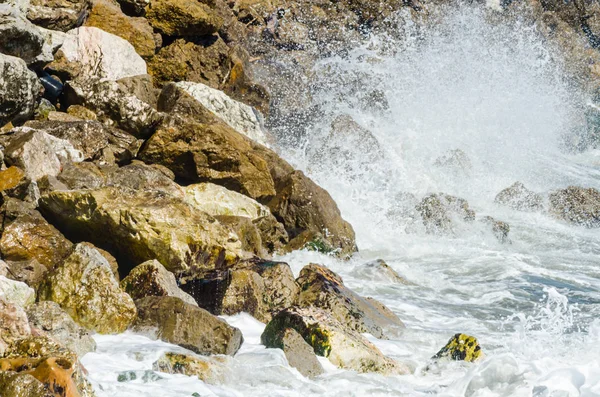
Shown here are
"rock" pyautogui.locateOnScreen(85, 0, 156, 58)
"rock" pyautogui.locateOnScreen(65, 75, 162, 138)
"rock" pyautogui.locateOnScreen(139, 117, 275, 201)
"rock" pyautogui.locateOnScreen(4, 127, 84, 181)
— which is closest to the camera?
"rock" pyautogui.locateOnScreen(4, 127, 84, 181)

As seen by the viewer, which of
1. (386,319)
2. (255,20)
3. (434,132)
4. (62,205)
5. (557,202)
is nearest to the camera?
(62,205)

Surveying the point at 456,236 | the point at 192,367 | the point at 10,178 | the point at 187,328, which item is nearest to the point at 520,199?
the point at 456,236

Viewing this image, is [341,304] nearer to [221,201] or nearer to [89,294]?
[89,294]

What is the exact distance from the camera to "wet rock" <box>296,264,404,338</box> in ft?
18.2

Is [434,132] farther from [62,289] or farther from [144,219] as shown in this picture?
[62,289]

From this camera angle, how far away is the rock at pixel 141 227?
5.42m

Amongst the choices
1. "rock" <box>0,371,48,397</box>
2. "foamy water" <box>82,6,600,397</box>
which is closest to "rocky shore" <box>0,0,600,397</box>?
"rock" <box>0,371,48,397</box>

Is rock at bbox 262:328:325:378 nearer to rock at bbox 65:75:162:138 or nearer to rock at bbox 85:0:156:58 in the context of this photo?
rock at bbox 65:75:162:138

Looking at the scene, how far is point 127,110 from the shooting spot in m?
8.15

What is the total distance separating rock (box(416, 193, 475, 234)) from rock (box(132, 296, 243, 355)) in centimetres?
638

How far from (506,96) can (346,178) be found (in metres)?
9.78

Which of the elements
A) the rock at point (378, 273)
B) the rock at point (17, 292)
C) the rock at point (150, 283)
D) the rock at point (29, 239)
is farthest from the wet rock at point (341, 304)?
the rock at point (17, 292)

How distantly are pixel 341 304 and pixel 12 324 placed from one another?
2875 mm

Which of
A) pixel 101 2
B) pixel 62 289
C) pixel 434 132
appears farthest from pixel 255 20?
pixel 62 289
